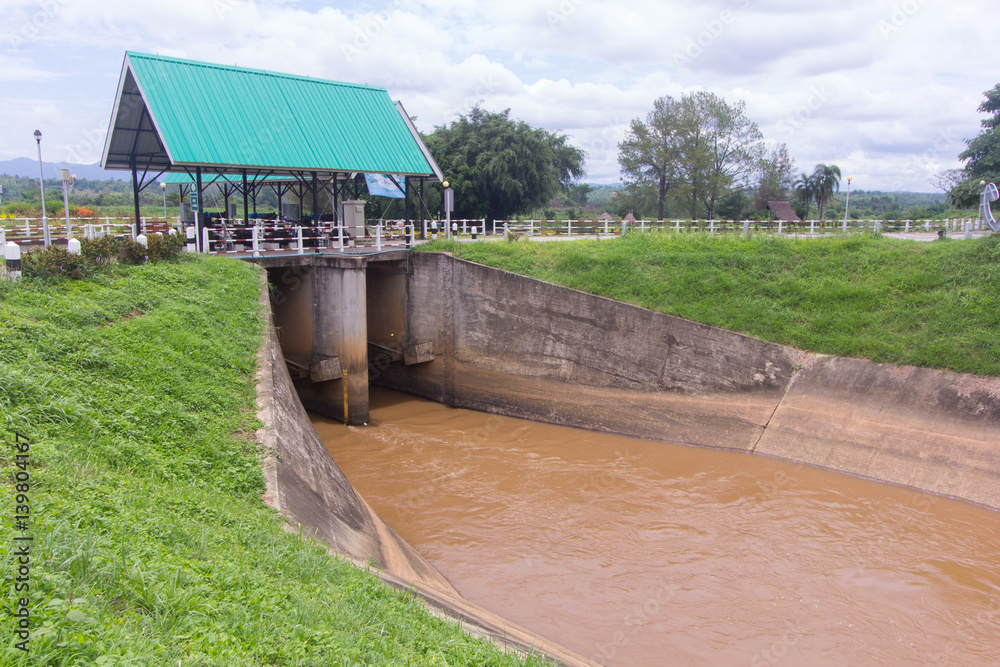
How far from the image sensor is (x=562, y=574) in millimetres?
10578

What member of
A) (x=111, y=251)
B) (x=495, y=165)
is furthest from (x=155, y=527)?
(x=495, y=165)

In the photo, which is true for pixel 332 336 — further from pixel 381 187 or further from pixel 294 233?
pixel 381 187

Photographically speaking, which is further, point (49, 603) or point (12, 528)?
point (12, 528)

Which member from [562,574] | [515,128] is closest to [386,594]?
[562,574]

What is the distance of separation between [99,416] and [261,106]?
15776 mm

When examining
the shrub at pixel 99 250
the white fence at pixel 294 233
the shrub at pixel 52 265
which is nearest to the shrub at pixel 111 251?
the shrub at pixel 99 250

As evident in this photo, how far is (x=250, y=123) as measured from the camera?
64.0ft

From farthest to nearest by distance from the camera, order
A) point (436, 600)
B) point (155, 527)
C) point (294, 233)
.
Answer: point (294, 233), point (436, 600), point (155, 527)

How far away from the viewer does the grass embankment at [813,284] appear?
15336 mm

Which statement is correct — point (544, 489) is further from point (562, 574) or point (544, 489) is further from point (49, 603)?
point (49, 603)

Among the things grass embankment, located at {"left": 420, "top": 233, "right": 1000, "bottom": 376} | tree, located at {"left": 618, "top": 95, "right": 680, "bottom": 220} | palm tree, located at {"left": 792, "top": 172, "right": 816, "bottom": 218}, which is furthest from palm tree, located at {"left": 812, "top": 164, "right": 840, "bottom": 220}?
grass embankment, located at {"left": 420, "top": 233, "right": 1000, "bottom": 376}

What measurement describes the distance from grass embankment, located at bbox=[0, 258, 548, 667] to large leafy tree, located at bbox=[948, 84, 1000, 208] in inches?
1386

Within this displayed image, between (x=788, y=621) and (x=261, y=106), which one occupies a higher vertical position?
(x=261, y=106)

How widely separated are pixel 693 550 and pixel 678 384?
6314 mm
